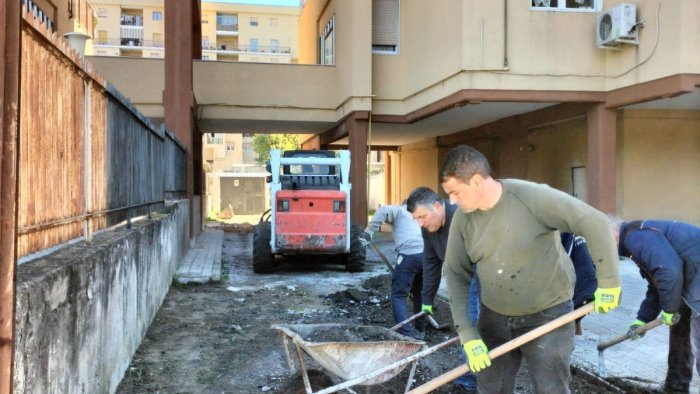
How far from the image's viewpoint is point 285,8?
66562mm

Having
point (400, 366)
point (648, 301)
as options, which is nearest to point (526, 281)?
point (400, 366)

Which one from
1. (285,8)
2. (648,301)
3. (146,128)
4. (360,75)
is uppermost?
(285,8)

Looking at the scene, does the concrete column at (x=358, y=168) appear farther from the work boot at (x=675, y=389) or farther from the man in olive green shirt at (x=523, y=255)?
the man in olive green shirt at (x=523, y=255)

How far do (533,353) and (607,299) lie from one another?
0.50m

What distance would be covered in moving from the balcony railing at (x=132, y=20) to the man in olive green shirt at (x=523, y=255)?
61.6m

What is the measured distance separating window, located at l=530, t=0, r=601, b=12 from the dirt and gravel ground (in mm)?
6463

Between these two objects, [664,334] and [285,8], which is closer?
[664,334]

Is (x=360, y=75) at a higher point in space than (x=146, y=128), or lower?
higher

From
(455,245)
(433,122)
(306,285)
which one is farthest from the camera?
(433,122)

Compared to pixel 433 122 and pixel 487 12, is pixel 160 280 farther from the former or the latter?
pixel 433 122

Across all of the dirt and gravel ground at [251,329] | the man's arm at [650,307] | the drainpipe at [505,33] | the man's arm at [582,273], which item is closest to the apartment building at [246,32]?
the drainpipe at [505,33]

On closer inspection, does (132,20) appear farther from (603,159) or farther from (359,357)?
(359,357)

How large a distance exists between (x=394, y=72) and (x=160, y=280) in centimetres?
993

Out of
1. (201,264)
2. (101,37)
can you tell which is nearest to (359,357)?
(201,264)
